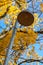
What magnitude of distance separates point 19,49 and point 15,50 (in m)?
0.19

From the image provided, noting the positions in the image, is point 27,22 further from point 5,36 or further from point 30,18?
point 5,36

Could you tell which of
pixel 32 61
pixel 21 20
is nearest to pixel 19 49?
pixel 32 61

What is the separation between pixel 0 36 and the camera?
829 cm

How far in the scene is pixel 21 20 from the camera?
383 centimetres

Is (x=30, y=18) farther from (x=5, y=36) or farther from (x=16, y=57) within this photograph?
(x=16, y=57)

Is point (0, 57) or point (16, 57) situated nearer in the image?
point (0, 57)

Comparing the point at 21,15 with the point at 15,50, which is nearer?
the point at 21,15

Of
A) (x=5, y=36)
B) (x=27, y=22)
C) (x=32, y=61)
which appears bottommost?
(x=32, y=61)

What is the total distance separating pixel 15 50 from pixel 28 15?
560 centimetres

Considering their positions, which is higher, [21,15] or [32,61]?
[21,15]

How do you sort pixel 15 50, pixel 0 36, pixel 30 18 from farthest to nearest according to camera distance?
1. pixel 15 50
2. pixel 0 36
3. pixel 30 18

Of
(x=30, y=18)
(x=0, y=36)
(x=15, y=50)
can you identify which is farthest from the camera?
(x=15, y=50)

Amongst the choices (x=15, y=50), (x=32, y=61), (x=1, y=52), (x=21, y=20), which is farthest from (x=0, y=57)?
(x=21, y=20)

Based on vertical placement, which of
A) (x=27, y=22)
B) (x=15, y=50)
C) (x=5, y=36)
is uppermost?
(x=27, y=22)
